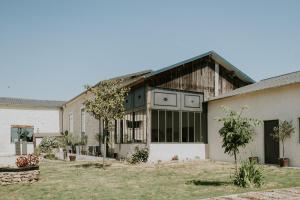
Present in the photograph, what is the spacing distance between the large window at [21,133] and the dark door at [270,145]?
83.6 feet

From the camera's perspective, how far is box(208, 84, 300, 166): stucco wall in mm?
16625

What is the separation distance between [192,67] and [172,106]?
3044mm

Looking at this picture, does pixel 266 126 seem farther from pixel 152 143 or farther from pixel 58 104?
pixel 58 104

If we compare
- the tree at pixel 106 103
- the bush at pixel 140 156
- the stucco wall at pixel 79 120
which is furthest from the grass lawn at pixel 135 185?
the stucco wall at pixel 79 120

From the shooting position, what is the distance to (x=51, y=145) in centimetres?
3014

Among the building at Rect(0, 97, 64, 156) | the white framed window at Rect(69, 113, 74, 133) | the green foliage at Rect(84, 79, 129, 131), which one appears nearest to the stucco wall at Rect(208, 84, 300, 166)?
the green foliage at Rect(84, 79, 129, 131)

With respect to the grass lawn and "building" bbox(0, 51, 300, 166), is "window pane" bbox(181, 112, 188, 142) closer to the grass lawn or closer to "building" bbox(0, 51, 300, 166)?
"building" bbox(0, 51, 300, 166)

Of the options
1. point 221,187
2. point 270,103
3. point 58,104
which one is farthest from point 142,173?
point 58,104

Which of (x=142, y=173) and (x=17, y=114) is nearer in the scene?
(x=142, y=173)

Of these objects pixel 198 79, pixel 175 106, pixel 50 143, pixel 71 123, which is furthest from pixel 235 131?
pixel 71 123

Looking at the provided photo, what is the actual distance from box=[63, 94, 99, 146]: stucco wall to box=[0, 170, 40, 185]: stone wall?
14.9 m

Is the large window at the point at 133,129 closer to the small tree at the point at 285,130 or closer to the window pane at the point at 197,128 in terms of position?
the window pane at the point at 197,128

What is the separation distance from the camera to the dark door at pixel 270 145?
58.2ft

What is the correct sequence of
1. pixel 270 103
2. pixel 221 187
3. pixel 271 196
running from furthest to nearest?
1. pixel 270 103
2. pixel 221 187
3. pixel 271 196
